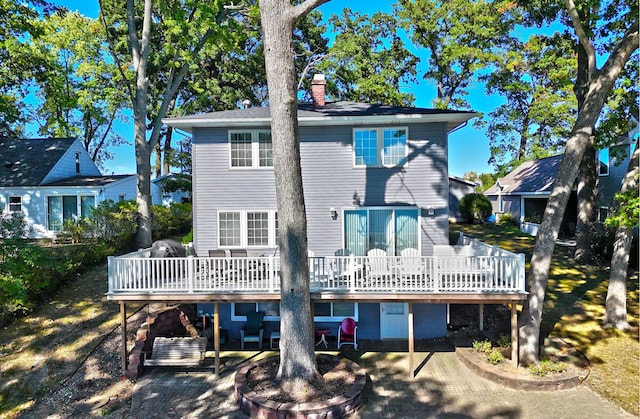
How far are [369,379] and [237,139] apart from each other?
802 cm

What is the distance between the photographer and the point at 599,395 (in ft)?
24.8

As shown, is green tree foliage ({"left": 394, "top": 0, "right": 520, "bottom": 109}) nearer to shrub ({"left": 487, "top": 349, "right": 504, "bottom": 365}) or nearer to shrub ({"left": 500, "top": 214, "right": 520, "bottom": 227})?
shrub ({"left": 500, "top": 214, "right": 520, "bottom": 227})

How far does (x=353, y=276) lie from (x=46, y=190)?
18.0 meters

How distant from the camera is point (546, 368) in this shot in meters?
8.24

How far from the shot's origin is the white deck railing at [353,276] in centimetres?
859

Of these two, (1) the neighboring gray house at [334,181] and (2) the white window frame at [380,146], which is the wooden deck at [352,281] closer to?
(1) the neighboring gray house at [334,181]

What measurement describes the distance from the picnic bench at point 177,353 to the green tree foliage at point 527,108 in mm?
21157

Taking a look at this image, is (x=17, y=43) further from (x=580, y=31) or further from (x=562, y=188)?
(x=562, y=188)

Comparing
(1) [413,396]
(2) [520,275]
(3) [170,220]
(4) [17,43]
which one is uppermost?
(4) [17,43]

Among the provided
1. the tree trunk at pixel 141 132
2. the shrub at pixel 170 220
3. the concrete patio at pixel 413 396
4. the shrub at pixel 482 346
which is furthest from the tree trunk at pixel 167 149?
the shrub at pixel 482 346

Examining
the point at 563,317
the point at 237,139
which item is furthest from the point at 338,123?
the point at 563,317

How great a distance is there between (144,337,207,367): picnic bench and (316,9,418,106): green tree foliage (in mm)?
20153

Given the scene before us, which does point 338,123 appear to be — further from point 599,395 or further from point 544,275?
point 599,395

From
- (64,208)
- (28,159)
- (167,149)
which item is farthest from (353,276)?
(167,149)
